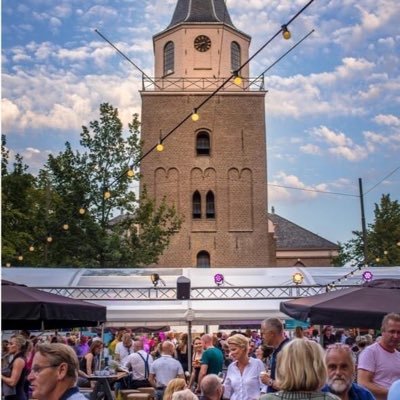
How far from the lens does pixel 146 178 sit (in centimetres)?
3775

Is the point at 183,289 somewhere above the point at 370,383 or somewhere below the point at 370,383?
above

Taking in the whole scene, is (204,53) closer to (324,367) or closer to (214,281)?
(214,281)

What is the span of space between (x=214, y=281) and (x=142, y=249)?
10860 millimetres

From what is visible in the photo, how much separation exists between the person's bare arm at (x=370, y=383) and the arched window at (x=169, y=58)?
35.2 m

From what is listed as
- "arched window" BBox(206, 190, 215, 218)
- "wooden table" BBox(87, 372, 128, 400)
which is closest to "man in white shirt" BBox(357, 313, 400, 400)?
"wooden table" BBox(87, 372, 128, 400)

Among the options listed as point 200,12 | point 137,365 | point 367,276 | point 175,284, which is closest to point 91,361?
point 137,365

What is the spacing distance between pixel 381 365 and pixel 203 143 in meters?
33.6

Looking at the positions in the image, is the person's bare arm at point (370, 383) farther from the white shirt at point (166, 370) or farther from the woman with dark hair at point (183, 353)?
the woman with dark hair at point (183, 353)

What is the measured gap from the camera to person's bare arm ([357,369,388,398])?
17.6 ft

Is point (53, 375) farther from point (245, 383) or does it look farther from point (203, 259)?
point (203, 259)

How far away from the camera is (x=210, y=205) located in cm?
3825

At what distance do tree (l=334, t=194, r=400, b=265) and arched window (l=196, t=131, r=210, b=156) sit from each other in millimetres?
11722

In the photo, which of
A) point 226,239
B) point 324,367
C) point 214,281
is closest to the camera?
point 324,367

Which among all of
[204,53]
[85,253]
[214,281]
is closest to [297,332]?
[214,281]
